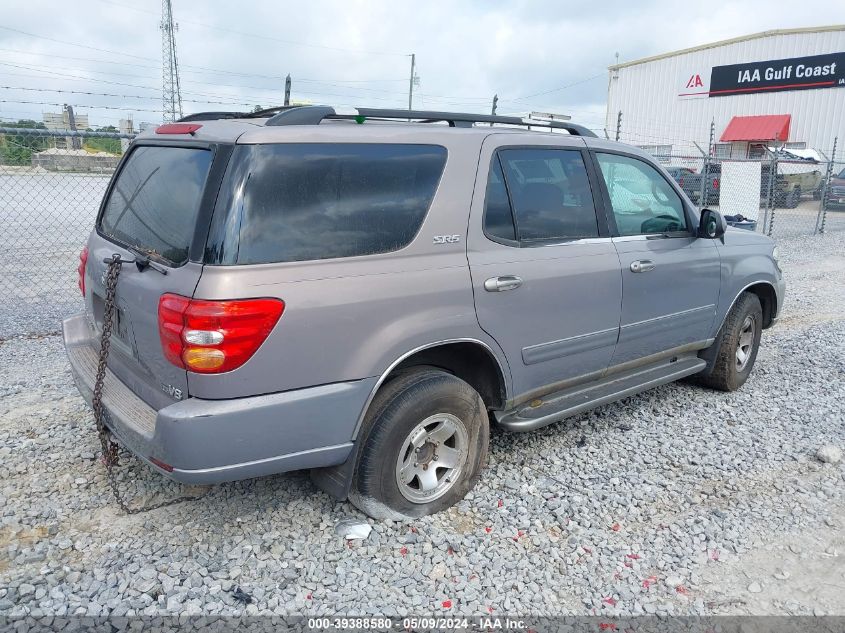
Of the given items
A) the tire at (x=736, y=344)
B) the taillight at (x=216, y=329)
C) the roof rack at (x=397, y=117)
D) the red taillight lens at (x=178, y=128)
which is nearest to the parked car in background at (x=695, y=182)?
the tire at (x=736, y=344)

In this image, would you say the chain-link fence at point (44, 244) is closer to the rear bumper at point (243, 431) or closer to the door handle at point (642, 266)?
the rear bumper at point (243, 431)

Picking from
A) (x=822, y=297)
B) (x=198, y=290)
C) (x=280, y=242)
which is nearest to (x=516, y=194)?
(x=280, y=242)

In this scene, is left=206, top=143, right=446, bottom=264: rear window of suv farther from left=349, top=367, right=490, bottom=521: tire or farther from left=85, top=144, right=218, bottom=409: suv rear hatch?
left=349, top=367, right=490, bottom=521: tire

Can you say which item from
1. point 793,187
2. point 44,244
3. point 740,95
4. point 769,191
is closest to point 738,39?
point 740,95

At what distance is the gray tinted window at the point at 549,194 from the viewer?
3662 millimetres

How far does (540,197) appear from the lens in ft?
12.4

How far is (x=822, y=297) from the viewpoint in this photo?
892 cm

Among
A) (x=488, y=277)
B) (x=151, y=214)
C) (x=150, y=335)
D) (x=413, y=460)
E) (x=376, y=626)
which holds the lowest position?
(x=376, y=626)

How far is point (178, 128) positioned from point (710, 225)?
338cm

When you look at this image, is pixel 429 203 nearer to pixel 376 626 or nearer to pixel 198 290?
pixel 198 290

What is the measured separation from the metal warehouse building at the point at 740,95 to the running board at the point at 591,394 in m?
27.6

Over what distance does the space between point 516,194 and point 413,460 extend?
59.1 inches

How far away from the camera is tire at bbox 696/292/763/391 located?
5.09 m

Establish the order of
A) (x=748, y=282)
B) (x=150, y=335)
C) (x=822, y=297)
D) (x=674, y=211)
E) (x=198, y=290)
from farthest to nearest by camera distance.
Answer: (x=822, y=297)
(x=748, y=282)
(x=674, y=211)
(x=150, y=335)
(x=198, y=290)
